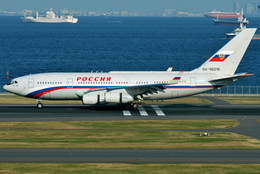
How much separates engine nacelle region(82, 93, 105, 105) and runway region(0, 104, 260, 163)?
1.19 meters

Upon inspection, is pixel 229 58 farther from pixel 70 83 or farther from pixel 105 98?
Answer: pixel 70 83

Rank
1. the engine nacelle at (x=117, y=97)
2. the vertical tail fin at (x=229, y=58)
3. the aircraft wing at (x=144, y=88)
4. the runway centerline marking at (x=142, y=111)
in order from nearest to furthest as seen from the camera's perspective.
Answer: the runway centerline marking at (x=142, y=111), the engine nacelle at (x=117, y=97), the aircraft wing at (x=144, y=88), the vertical tail fin at (x=229, y=58)

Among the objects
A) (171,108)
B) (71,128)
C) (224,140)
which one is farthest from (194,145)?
(171,108)

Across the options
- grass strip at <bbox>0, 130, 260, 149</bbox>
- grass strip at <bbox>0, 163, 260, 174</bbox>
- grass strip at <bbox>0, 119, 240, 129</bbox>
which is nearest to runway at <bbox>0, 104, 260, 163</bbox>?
grass strip at <bbox>0, 163, 260, 174</bbox>

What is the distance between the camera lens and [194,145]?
3959 centimetres

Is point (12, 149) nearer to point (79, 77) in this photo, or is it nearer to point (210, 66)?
point (79, 77)

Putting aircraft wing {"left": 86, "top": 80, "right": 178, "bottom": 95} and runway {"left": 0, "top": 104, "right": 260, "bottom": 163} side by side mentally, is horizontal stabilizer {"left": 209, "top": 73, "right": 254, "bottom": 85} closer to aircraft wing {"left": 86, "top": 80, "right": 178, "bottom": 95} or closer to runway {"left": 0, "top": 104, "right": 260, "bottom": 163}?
runway {"left": 0, "top": 104, "right": 260, "bottom": 163}

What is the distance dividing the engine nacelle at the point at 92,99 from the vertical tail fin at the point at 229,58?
43.8 ft

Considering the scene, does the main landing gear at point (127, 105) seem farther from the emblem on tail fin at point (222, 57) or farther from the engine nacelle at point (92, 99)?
the emblem on tail fin at point (222, 57)

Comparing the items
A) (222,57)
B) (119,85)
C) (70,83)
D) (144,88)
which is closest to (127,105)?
(119,85)

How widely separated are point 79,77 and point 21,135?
1779 centimetres

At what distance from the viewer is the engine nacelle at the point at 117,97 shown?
58.9m

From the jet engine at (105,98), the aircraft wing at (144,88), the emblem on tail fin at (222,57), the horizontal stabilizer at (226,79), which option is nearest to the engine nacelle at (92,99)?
the jet engine at (105,98)

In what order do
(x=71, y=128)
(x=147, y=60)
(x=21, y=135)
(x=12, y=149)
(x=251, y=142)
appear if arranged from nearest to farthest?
(x=12, y=149) → (x=251, y=142) → (x=21, y=135) → (x=71, y=128) → (x=147, y=60)
